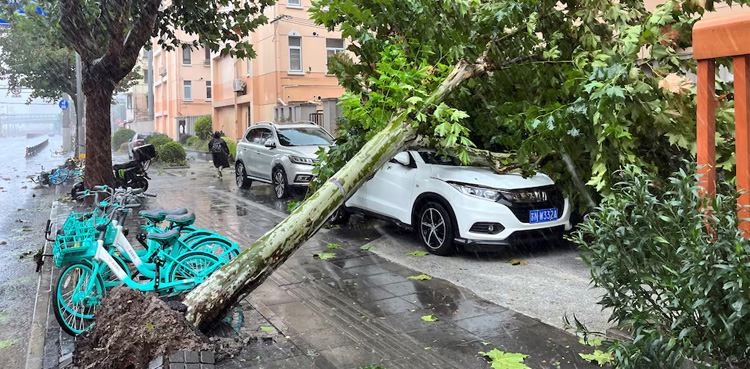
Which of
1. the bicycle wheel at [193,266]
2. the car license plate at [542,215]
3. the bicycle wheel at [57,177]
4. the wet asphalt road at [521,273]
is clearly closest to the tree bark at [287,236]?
the bicycle wheel at [193,266]

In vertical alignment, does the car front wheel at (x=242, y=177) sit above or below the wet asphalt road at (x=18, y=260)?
above

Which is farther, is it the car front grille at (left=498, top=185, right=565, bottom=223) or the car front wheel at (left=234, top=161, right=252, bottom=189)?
the car front wheel at (left=234, top=161, right=252, bottom=189)

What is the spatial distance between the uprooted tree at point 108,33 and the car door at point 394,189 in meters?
6.24

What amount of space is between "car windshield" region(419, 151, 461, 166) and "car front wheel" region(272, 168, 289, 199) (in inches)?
234

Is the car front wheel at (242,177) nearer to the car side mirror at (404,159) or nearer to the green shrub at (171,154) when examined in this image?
the car side mirror at (404,159)

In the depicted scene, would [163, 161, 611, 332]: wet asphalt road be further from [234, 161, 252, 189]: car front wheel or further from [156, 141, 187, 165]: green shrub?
[156, 141, 187, 165]: green shrub

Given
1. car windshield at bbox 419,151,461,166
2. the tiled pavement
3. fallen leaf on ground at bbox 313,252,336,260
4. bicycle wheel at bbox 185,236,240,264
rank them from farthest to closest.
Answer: car windshield at bbox 419,151,461,166, fallen leaf on ground at bbox 313,252,336,260, bicycle wheel at bbox 185,236,240,264, the tiled pavement

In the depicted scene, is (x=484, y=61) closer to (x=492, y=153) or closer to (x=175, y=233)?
(x=492, y=153)

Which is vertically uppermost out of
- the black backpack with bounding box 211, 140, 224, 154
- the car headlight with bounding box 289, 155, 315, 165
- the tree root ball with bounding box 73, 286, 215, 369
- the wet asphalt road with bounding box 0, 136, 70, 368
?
the black backpack with bounding box 211, 140, 224, 154

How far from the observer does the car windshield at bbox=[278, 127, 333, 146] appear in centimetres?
1414

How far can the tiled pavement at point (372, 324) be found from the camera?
466cm

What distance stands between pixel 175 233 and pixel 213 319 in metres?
1.10

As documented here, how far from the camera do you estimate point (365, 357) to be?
4.69m

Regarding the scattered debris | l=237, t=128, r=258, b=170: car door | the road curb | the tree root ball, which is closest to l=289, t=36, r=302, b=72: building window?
l=237, t=128, r=258, b=170: car door
